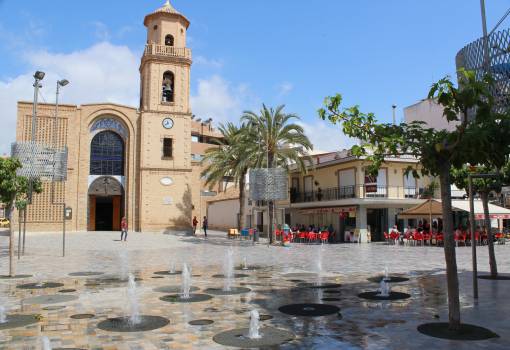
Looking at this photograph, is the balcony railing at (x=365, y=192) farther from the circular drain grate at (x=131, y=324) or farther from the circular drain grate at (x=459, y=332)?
the circular drain grate at (x=131, y=324)

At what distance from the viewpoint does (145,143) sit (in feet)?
125

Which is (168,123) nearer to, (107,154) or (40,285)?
(107,154)

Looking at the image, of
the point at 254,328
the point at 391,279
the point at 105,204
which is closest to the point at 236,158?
the point at 105,204

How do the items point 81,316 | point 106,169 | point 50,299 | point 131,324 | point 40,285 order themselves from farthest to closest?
point 106,169 < point 40,285 < point 50,299 < point 81,316 < point 131,324

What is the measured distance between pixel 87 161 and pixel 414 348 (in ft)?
116

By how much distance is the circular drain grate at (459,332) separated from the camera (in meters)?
6.07

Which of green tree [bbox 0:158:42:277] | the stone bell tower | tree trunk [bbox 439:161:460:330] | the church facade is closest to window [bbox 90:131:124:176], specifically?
the church facade

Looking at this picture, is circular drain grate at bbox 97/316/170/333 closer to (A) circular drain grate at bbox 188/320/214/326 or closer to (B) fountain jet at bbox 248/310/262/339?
(A) circular drain grate at bbox 188/320/214/326

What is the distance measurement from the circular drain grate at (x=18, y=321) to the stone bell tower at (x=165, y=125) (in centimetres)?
3024

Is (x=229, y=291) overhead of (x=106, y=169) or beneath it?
beneath

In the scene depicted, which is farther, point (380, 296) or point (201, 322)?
point (380, 296)

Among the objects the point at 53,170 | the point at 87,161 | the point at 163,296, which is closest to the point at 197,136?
the point at 87,161

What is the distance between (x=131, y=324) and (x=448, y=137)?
517cm

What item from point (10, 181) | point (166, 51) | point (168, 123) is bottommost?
point (10, 181)
